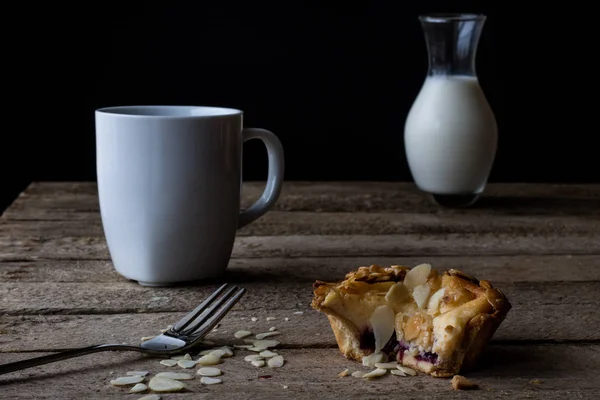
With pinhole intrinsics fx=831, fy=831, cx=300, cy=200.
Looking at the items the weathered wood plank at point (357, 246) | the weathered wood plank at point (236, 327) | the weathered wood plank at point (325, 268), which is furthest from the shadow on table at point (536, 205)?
the weathered wood plank at point (236, 327)

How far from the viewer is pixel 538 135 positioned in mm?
2107

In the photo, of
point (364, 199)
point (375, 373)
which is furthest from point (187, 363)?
point (364, 199)

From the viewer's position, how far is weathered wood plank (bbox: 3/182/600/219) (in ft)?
4.25

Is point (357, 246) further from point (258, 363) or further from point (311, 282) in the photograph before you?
point (258, 363)

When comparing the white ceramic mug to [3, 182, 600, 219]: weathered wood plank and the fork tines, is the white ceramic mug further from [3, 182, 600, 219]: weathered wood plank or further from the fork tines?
[3, 182, 600, 219]: weathered wood plank

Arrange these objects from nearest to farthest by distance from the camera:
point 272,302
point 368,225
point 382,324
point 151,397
Answer: point 151,397, point 382,324, point 272,302, point 368,225

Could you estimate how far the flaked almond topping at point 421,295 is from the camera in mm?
677

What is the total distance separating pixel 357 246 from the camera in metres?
1.07

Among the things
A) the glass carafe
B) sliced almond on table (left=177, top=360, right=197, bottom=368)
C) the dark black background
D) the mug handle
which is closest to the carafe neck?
the glass carafe

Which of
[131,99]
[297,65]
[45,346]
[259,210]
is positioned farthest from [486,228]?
[131,99]

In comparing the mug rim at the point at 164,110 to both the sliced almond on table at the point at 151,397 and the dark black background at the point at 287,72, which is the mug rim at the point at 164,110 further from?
the dark black background at the point at 287,72

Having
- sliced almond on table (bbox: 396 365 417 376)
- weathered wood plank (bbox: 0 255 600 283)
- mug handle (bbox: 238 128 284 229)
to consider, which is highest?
mug handle (bbox: 238 128 284 229)

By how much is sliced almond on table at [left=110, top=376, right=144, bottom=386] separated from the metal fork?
0.13ft

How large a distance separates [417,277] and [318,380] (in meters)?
0.14
